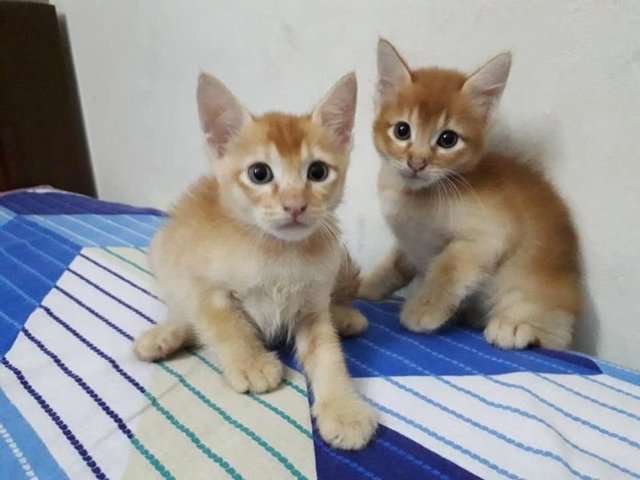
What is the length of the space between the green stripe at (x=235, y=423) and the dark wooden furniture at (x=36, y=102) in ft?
4.94

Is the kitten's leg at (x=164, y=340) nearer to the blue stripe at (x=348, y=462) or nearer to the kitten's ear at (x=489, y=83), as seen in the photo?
the blue stripe at (x=348, y=462)

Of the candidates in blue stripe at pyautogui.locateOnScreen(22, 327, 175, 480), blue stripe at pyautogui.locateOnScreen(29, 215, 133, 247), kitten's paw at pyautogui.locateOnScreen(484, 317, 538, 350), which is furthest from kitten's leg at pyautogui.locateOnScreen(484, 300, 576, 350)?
blue stripe at pyautogui.locateOnScreen(29, 215, 133, 247)

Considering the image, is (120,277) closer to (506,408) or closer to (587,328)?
(506,408)

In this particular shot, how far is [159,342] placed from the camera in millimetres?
789

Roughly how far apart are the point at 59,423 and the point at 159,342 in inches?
7.0

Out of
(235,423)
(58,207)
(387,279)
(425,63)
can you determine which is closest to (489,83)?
(425,63)

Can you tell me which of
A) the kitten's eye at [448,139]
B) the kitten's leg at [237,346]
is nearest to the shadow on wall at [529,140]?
the kitten's eye at [448,139]

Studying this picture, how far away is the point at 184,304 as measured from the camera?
0.80 m

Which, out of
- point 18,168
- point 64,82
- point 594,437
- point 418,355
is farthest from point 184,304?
point 64,82

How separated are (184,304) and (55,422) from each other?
23cm

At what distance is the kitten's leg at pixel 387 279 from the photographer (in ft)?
3.70

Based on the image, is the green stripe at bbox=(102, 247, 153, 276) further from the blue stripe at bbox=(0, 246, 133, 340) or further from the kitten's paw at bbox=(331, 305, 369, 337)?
the kitten's paw at bbox=(331, 305, 369, 337)

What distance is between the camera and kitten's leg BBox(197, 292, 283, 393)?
71cm

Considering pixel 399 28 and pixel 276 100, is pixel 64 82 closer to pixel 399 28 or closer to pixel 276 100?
pixel 276 100
